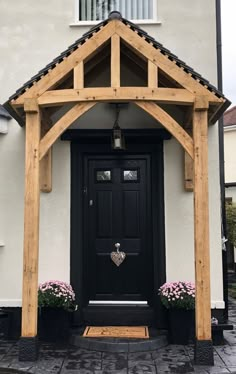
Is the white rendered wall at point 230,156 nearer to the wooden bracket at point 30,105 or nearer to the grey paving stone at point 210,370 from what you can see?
the grey paving stone at point 210,370

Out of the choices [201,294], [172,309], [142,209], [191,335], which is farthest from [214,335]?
[142,209]

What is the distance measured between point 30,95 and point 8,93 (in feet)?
4.40

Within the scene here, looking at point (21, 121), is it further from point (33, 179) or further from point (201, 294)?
point (201, 294)

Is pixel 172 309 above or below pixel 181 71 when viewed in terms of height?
below

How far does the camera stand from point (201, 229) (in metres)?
4.50

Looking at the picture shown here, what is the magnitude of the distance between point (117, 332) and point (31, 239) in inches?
65.9

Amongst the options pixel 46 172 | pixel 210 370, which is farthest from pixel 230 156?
pixel 210 370

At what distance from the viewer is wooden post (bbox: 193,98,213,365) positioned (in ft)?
14.5

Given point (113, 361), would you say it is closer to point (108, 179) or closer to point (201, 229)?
point (201, 229)

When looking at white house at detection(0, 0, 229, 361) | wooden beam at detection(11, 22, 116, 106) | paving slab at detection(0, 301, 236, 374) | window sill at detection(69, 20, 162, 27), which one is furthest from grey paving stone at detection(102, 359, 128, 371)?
window sill at detection(69, 20, 162, 27)

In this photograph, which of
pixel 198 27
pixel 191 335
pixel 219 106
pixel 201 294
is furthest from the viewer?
pixel 198 27

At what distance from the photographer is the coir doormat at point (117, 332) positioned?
5086mm

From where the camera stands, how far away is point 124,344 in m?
4.84

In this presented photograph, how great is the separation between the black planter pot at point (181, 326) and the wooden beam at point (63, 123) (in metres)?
2.43
